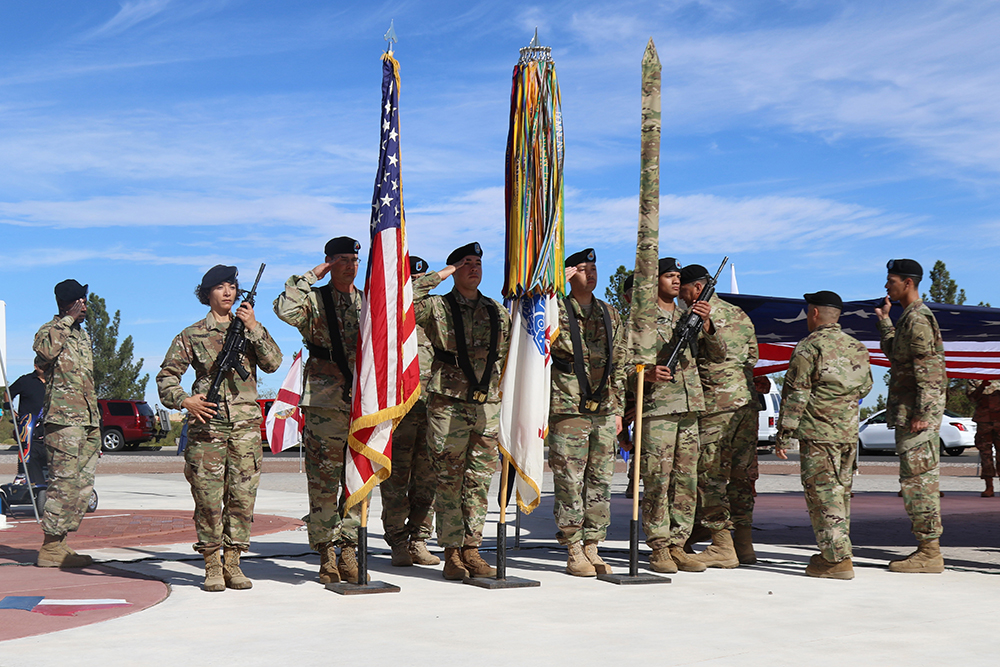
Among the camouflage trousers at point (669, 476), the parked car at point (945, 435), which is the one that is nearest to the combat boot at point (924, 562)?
the camouflage trousers at point (669, 476)

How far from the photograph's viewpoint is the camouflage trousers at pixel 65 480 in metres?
7.35

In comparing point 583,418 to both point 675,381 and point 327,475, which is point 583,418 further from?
point 327,475

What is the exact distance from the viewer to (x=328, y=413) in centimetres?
664

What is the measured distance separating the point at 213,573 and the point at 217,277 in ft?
6.28

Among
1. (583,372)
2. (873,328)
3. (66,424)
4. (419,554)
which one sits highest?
(873,328)

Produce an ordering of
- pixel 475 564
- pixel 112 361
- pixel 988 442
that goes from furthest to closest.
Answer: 1. pixel 112 361
2. pixel 988 442
3. pixel 475 564

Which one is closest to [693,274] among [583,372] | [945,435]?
[583,372]

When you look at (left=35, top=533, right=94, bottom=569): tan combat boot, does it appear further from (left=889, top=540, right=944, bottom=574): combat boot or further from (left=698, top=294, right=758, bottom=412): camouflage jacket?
(left=889, top=540, right=944, bottom=574): combat boot

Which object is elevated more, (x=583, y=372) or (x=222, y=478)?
(x=583, y=372)

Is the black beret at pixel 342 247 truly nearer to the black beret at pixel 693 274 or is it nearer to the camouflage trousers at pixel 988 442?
the black beret at pixel 693 274

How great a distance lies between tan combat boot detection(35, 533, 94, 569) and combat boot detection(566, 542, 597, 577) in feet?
11.7

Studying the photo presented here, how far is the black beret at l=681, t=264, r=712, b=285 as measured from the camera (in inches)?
305

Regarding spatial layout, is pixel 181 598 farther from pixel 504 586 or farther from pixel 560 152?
pixel 560 152

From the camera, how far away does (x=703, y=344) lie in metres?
7.64
